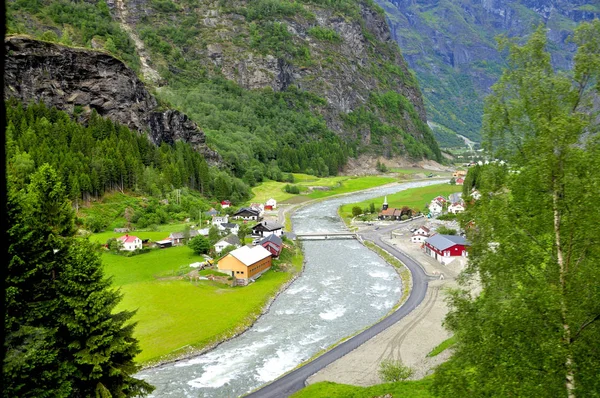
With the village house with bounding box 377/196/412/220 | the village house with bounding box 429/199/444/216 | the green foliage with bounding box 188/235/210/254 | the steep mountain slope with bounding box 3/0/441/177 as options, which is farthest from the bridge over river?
the steep mountain slope with bounding box 3/0/441/177

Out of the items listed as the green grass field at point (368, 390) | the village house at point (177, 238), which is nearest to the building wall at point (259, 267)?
the village house at point (177, 238)

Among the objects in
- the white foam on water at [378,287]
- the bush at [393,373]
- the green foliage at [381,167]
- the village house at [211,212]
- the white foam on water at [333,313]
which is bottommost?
the white foam on water at [378,287]

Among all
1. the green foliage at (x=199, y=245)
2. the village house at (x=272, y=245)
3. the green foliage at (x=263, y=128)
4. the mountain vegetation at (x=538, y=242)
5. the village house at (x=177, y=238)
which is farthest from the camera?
the green foliage at (x=263, y=128)

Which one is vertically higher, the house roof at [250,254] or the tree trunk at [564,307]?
the tree trunk at [564,307]

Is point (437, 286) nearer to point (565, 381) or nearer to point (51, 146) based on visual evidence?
point (565, 381)

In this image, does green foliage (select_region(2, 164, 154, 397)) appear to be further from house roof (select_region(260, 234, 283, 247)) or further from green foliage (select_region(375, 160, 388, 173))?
green foliage (select_region(375, 160, 388, 173))

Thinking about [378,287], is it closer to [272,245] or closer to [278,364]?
[272,245]

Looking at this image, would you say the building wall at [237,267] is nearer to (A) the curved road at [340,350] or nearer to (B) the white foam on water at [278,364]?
(B) the white foam on water at [278,364]
